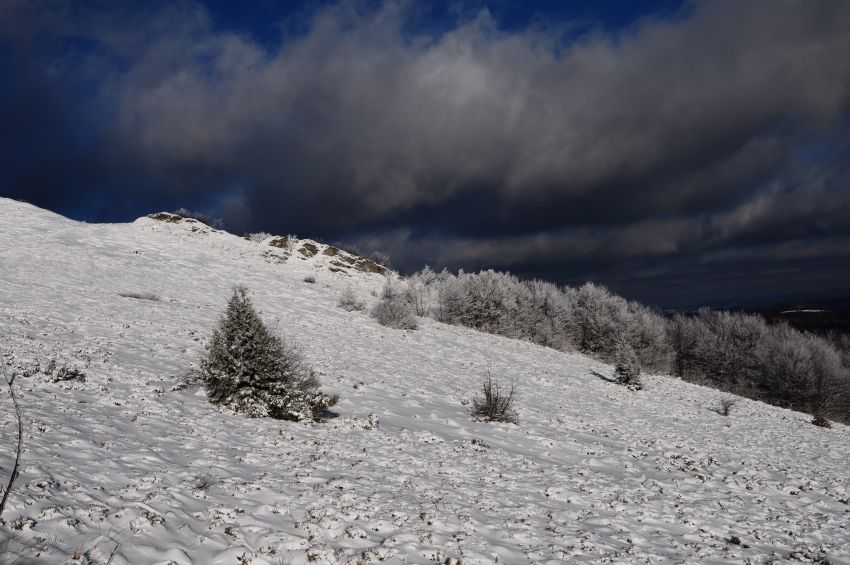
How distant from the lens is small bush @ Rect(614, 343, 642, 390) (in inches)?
1189

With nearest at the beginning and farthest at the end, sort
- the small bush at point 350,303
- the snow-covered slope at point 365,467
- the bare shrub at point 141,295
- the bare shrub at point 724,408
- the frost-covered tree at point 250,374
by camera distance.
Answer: the snow-covered slope at point 365,467 < the frost-covered tree at point 250,374 < the bare shrub at point 724,408 < the bare shrub at point 141,295 < the small bush at point 350,303

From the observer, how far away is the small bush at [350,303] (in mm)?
38000

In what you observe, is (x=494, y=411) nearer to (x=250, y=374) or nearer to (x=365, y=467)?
(x=365, y=467)

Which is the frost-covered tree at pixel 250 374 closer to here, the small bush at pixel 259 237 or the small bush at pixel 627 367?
the small bush at pixel 627 367

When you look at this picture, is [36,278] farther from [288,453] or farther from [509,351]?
[509,351]

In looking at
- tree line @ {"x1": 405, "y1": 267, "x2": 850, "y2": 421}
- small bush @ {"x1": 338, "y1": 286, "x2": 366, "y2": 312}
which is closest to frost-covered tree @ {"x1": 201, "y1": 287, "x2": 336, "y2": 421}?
small bush @ {"x1": 338, "y1": 286, "x2": 366, "y2": 312}

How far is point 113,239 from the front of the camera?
4406 cm

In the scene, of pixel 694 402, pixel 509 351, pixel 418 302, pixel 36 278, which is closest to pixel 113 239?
pixel 36 278

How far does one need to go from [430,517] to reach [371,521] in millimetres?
1171

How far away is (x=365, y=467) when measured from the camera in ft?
36.9

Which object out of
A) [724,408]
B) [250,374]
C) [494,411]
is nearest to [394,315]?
[494,411]

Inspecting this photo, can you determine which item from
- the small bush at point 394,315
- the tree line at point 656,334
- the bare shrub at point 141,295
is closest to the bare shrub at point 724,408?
the small bush at point 394,315

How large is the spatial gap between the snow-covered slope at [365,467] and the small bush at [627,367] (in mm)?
3979

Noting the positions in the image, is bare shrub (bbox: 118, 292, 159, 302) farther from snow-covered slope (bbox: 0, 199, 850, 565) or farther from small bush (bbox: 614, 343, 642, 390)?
small bush (bbox: 614, 343, 642, 390)
